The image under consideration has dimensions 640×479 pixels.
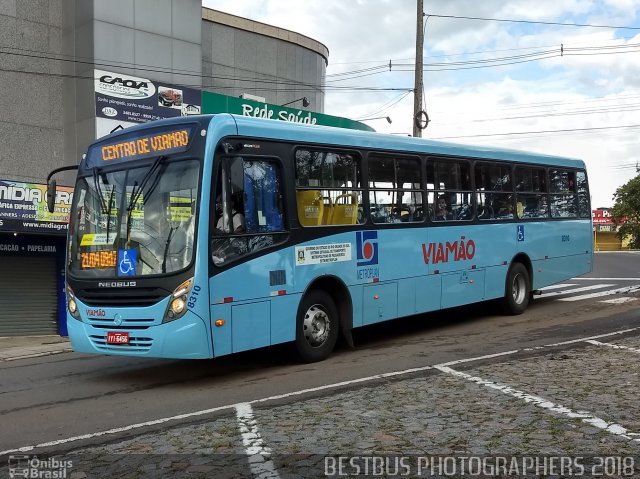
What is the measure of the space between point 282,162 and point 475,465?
5105 mm

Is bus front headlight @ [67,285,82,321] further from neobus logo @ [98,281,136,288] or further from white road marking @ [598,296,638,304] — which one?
white road marking @ [598,296,638,304]

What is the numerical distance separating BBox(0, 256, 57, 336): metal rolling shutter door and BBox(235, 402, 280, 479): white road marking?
452 inches

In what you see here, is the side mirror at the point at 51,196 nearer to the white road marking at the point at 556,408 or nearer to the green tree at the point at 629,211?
the white road marking at the point at 556,408

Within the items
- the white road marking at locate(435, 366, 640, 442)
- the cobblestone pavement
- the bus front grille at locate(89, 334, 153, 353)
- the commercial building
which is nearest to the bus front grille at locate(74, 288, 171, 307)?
the bus front grille at locate(89, 334, 153, 353)

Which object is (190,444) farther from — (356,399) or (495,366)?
(495,366)

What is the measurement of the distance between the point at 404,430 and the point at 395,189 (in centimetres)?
556

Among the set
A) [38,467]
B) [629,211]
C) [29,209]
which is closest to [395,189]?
[38,467]

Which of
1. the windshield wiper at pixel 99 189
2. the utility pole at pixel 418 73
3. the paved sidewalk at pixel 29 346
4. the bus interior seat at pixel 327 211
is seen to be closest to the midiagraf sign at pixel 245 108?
the utility pole at pixel 418 73

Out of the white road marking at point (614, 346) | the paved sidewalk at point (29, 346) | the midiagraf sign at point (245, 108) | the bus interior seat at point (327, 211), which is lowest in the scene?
the paved sidewalk at point (29, 346)

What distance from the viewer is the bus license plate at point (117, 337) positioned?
8.10 metres

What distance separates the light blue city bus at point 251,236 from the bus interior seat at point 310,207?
0.05ft

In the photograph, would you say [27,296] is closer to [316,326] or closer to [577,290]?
[316,326]

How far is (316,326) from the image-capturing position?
949 centimetres

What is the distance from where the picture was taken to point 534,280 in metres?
14.6
